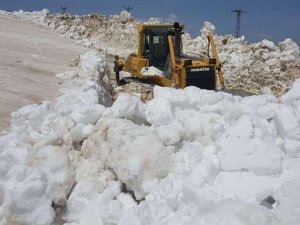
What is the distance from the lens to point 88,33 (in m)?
33.2

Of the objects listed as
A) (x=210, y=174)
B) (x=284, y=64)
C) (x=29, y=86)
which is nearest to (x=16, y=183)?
(x=210, y=174)

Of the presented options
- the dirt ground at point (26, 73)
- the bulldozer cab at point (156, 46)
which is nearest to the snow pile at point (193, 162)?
the dirt ground at point (26, 73)

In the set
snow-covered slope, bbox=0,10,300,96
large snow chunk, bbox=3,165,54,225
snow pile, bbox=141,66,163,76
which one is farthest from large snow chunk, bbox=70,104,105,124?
snow-covered slope, bbox=0,10,300,96

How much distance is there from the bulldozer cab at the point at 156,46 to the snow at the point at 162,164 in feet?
22.2

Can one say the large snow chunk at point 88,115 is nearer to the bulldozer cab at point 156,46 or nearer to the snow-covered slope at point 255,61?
the bulldozer cab at point 156,46

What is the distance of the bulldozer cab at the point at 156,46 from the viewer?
12.6 m

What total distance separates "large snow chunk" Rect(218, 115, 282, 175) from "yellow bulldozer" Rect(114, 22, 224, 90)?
6.42 meters

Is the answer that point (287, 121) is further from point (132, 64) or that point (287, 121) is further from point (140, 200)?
point (132, 64)

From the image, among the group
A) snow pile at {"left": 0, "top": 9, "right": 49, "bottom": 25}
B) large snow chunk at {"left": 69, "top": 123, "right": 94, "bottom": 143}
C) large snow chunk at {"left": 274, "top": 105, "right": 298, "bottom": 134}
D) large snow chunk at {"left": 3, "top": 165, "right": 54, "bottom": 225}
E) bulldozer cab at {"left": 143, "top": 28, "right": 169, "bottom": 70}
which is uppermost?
snow pile at {"left": 0, "top": 9, "right": 49, "bottom": 25}

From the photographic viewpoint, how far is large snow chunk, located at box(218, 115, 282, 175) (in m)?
4.34

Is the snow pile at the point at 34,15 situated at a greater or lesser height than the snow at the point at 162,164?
greater

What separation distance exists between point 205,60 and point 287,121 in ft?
25.0

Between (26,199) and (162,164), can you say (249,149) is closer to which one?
(162,164)

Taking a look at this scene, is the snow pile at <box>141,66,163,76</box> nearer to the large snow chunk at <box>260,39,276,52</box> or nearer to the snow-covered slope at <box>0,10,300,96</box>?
the snow-covered slope at <box>0,10,300,96</box>
